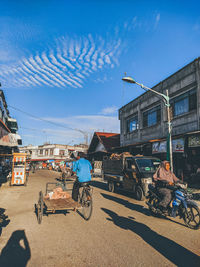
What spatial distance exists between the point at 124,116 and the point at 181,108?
1011 centimetres

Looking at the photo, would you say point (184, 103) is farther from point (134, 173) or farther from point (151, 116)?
point (134, 173)

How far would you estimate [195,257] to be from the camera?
3852 millimetres

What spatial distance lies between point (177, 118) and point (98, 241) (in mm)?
13605

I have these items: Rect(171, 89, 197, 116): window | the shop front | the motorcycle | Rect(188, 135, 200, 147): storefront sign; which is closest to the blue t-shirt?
the motorcycle

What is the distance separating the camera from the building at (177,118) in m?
13.9

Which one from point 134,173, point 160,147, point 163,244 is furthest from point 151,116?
point 163,244

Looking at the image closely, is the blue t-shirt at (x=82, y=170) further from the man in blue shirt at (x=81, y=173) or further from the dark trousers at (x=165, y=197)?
the dark trousers at (x=165, y=197)

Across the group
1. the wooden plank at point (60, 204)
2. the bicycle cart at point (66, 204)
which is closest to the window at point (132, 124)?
the bicycle cart at point (66, 204)

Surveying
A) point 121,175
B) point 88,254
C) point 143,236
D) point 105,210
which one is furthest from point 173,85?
point 88,254

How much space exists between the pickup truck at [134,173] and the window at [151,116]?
815 centimetres

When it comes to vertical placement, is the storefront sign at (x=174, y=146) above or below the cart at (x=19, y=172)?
above

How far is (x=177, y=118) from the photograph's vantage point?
1605 centimetres

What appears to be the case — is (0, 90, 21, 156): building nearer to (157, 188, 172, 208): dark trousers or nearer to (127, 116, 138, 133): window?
(157, 188, 172, 208): dark trousers

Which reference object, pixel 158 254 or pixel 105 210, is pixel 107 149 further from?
pixel 158 254
